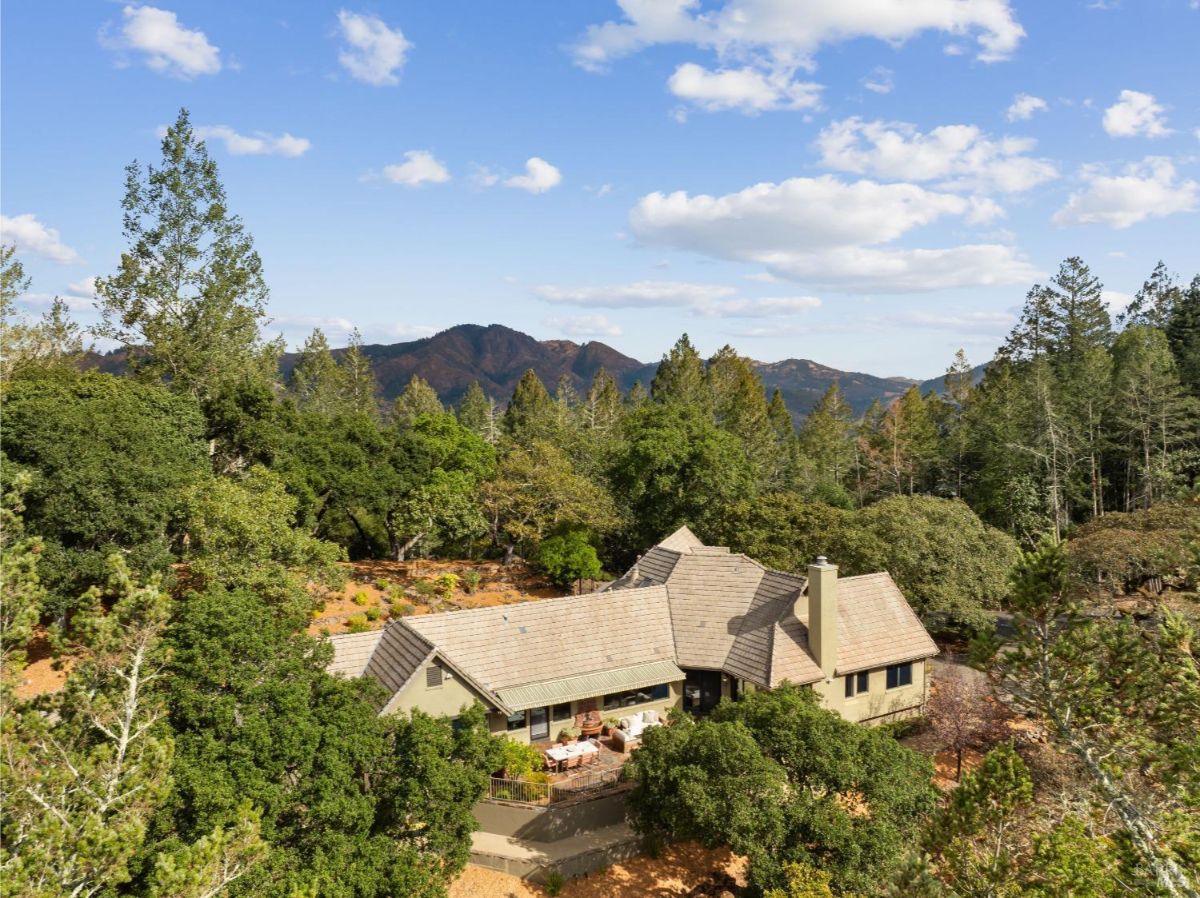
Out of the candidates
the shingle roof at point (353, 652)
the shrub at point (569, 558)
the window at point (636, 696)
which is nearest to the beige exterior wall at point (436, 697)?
the shingle roof at point (353, 652)

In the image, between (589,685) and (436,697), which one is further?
(589,685)

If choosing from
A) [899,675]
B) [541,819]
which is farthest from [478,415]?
[541,819]

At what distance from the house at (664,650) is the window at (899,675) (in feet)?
0.23

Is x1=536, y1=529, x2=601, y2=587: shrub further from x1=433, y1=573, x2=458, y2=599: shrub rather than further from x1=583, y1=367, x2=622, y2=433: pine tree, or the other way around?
x1=583, y1=367, x2=622, y2=433: pine tree

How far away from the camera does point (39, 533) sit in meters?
26.5

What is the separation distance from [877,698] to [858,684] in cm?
125

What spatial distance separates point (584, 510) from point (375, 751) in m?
28.7

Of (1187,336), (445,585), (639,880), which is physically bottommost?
(639,880)

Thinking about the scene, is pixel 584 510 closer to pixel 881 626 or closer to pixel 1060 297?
pixel 881 626

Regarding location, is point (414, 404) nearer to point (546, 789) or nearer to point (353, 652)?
point (353, 652)

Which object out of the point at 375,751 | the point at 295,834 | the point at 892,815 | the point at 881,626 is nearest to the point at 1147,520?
the point at 881,626

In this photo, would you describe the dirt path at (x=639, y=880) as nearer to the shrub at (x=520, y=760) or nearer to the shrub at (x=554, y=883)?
the shrub at (x=554, y=883)

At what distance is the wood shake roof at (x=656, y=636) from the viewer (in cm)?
2448

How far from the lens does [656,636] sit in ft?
92.0
